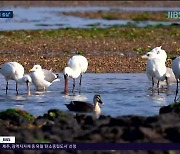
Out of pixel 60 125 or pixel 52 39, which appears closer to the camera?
pixel 60 125

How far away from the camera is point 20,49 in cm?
3008

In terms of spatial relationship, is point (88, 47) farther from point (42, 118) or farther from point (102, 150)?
point (102, 150)

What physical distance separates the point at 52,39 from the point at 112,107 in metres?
17.8

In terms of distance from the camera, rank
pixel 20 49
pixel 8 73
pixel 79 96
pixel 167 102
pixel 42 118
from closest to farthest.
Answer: pixel 42 118 → pixel 167 102 → pixel 79 96 → pixel 8 73 → pixel 20 49

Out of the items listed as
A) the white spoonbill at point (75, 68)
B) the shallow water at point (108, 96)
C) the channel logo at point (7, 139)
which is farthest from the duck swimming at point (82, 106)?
the channel logo at point (7, 139)

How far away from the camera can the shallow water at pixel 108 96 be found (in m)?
16.6

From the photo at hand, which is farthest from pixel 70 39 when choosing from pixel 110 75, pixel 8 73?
pixel 8 73

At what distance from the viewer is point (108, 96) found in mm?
18578

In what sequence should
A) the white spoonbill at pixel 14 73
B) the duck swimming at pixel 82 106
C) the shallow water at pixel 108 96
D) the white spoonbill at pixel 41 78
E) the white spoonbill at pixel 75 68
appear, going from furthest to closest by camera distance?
the white spoonbill at pixel 75 68
the white spoonbill at pixel 41 78
the white spoonbill at pixel 14 73
the shallow water at pixel 108 96
the duck swimming at pixel 82 106

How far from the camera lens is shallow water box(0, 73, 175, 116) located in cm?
1657

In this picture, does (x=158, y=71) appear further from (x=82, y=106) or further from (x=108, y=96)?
(x=82, y=106)

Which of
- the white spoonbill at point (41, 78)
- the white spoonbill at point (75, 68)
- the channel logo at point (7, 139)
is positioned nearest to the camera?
the channel logo at point (7, 139)

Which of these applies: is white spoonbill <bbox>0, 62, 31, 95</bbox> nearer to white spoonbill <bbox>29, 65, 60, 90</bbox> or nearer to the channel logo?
white spoonbill <bbox>29, 65, 60, 90</bbox>

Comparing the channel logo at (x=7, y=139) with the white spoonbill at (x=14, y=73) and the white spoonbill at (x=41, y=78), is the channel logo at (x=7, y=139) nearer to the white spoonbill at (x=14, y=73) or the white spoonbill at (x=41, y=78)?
the white spoonbill at (x=14, y=73)
